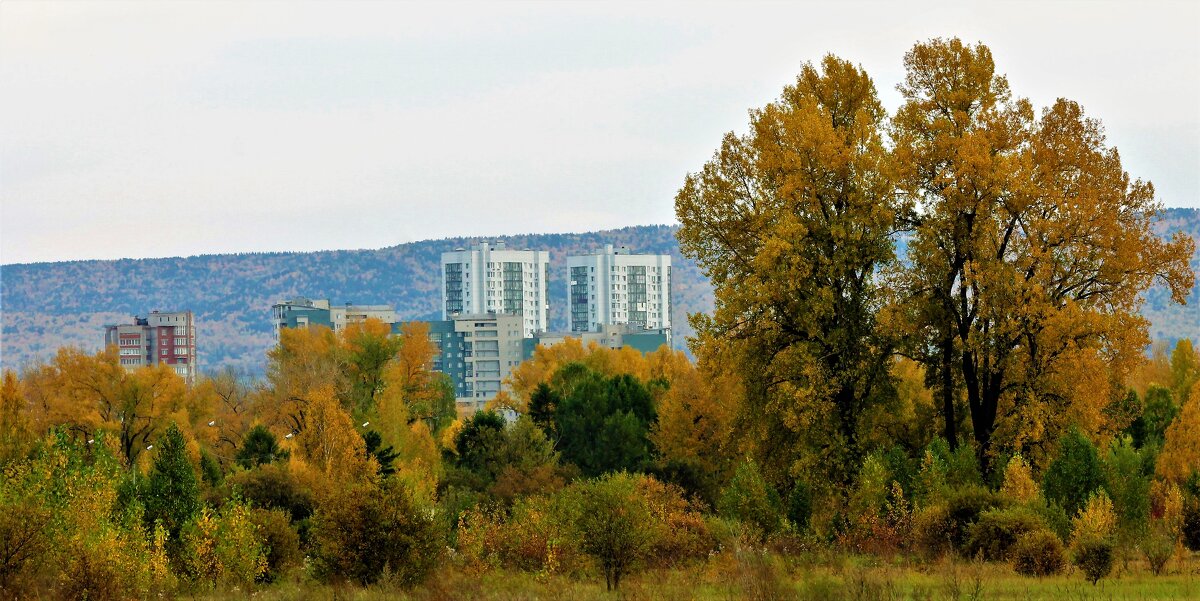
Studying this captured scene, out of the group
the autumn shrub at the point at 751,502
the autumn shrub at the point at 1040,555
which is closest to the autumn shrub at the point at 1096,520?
the autumn shrub at the point at 1040,555

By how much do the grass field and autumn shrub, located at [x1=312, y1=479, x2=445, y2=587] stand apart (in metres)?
0.45

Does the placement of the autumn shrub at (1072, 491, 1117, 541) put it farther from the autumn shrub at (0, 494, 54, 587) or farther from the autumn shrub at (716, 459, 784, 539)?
the autumn shrub at (0, 494, 54, 587)

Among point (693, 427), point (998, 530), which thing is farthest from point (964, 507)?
point (693, 427)

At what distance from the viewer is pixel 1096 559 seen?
24906 millimetres

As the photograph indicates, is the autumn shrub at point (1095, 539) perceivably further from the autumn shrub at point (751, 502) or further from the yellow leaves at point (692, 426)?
the yellow leaves at point (692, 426)

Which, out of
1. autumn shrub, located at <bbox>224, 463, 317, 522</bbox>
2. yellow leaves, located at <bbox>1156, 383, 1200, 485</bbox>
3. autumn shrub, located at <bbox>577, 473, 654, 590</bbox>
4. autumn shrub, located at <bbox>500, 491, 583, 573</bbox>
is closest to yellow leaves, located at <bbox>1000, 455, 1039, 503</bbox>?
yellow leaves, located at <bbox>1156, 383, 1200, 485</bbox>

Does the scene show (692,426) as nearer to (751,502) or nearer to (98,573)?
(751,502)

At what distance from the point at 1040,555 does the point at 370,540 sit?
35.9 ft

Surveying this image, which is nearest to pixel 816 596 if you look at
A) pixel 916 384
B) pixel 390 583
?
pixel 390 583

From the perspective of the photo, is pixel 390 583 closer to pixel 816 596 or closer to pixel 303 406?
pixel 816 596

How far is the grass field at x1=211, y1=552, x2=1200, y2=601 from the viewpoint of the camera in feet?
73.5

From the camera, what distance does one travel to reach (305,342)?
86.6 metres

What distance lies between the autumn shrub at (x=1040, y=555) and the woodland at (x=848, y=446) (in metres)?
0.05

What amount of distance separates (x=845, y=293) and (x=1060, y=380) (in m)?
5.15
